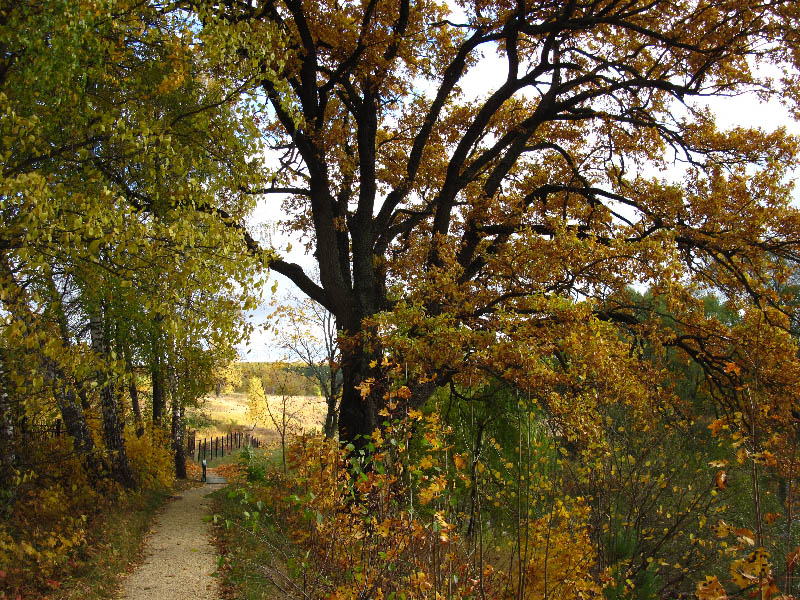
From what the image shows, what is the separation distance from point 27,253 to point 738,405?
8.66 metres

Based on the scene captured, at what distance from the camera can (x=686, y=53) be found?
8.71m

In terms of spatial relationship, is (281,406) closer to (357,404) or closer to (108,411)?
(108,411)

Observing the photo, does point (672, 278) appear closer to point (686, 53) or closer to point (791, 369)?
point (791, 369)

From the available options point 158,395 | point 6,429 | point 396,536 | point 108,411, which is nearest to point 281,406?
point 158,395

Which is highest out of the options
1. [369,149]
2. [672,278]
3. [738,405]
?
[369,149]

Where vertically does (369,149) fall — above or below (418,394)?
above

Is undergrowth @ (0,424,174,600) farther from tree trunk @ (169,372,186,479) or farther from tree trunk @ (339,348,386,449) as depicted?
tree trunk @ (169,372,186,479)

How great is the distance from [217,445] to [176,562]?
21288mm

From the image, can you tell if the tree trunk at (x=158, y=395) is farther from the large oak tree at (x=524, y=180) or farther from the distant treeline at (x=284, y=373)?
the large oak tree at (x=524, y=180)

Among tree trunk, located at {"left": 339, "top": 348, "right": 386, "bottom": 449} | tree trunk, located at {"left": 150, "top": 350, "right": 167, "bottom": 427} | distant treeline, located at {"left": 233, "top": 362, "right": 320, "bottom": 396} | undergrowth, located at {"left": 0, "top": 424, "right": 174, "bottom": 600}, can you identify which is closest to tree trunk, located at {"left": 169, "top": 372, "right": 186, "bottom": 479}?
tree trunk, located at {"left": 150, "top": 350, "right": 167, "bottom": 427}

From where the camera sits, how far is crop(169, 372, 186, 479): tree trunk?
15297mm

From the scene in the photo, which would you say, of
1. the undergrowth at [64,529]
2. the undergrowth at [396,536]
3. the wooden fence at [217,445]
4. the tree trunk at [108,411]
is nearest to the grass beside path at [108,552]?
the undergrowth at [64,529]

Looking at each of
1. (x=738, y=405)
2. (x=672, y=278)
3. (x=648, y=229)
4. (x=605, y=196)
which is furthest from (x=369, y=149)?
(x=738, y=405)

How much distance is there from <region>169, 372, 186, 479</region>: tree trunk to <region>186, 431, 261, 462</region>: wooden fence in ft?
24.4
